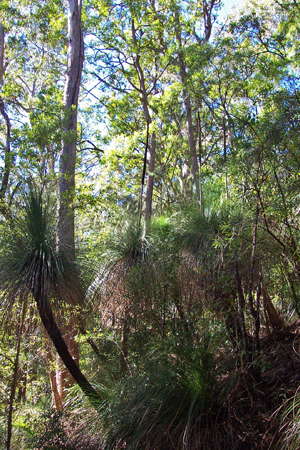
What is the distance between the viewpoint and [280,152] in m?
4.45

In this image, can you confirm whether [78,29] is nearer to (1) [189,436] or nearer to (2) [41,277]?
(2) [41,277]

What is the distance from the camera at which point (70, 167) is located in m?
7.95

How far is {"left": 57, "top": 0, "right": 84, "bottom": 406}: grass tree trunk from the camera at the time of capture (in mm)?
5781

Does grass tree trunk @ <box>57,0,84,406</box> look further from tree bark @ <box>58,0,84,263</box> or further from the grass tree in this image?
the grass tree

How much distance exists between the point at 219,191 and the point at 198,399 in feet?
9.41

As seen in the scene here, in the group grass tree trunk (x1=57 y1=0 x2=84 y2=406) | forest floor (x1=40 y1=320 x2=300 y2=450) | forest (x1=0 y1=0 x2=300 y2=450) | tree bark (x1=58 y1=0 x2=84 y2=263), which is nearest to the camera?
forest floor (x1=40 y1=320 x2=300 y2=450)

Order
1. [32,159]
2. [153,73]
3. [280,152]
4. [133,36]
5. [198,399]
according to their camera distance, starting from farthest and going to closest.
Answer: [153,73] < [133,36] < [32,159] < [280,152] < [198,399]

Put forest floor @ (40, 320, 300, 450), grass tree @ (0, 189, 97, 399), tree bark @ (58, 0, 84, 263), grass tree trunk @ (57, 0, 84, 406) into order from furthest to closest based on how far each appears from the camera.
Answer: tree bark @ (58, 0, 84, 263)
grass tree trunk @ (57, 0, 84, 406)
grass tree @ (0, 189, 97, 399)
forest floor @ (40, 320, 300, 450)

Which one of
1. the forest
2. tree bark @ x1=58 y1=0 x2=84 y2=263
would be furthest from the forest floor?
tree bark @ x1=58 y1=0 x2=84 y2=263

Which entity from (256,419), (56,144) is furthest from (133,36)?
(256,419)

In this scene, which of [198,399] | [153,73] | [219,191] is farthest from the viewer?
[153,73]

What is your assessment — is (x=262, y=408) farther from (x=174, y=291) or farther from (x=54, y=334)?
(x=54, y=334)

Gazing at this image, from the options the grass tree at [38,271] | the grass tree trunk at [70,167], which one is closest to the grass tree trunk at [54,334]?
the grass tree at [38,271]

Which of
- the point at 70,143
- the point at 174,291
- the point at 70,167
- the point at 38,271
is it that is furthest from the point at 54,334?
the point at 70,143
